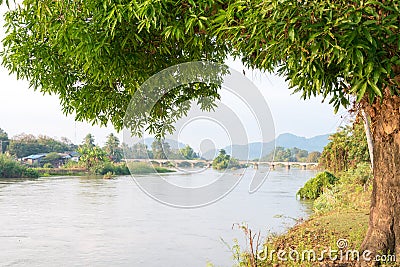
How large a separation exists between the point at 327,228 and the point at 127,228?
6.00 metres

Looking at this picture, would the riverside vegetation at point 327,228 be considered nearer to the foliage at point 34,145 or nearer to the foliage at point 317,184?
the foliage at point 317,184

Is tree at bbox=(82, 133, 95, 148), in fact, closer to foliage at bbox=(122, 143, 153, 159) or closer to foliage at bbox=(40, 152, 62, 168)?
foliage at bbox=(40, 152, 62, 168)

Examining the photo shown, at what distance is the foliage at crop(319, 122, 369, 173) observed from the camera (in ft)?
50.4

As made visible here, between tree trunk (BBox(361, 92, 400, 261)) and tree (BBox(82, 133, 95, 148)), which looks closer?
tree trunk (BBox(361, 92, 400, 261))

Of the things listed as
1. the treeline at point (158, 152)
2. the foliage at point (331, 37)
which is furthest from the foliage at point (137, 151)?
the foliage at point (331, 37)

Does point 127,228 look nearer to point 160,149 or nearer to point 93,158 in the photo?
point 160,149

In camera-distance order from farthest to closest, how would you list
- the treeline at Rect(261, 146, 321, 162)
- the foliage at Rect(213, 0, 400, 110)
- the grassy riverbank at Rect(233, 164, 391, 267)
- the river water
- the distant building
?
1. the distant building
2. the treeline at Rect(261, 146, 321, 162)
3. the river water
4. the grassy riverbank at Rect(233, 164, 391, 267)
5. the foliage at Rect(213, 0, 400, 110)

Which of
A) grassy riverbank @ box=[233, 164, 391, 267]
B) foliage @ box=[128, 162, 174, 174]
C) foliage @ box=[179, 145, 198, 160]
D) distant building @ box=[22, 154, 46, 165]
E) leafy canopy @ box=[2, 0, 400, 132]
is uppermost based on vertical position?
leafy canopy @ box=[2, 0, 400, 132]

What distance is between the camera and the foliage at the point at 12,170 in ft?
97.5

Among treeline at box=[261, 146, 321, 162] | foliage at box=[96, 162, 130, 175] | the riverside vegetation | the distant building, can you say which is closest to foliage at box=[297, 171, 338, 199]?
the riverside vegetation

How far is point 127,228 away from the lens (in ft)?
38.7

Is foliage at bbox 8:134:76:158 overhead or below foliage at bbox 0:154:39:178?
overhead

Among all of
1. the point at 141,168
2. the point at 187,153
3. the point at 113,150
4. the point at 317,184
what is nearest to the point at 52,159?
the point at 113,150

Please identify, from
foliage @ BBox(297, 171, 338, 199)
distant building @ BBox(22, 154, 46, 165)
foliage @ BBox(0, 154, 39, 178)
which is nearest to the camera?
foliage @ BBox(297, 171, 338, 199)
